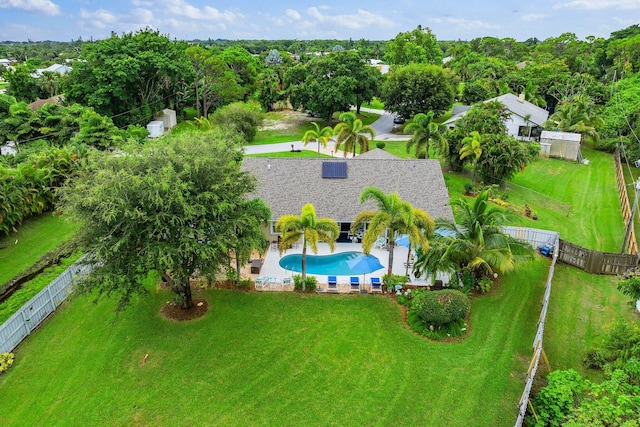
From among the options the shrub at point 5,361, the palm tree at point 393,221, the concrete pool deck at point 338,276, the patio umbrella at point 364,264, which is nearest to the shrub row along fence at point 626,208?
the concrete pool deck at point 338,276

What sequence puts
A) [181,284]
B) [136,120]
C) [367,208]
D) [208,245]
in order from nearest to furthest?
[208,245] → [181,284] → [367,208] → [136,120]

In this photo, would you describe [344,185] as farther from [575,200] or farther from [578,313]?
[575,200]

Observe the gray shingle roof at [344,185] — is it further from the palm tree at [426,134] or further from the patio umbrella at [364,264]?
the palm tree at [426,134]

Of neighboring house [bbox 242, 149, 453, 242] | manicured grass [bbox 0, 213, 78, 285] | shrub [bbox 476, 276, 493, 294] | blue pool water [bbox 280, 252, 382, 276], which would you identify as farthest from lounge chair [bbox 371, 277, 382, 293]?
manicured grass [bbox 0, 213, 78, 285]

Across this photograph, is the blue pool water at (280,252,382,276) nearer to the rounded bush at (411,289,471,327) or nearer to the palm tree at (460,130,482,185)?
the rounded bush at (411,289,471,327)

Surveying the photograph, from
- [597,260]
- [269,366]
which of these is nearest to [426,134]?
[597,260]

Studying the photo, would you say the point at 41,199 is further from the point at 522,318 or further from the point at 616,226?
the point at 616,226

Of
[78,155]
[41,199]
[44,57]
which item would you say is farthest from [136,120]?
[44,57]
